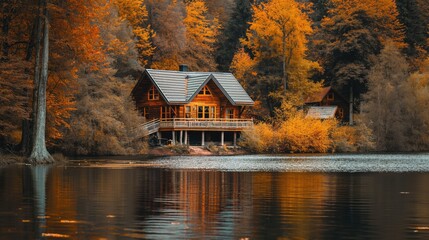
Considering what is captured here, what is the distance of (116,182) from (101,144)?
3193 centimetres

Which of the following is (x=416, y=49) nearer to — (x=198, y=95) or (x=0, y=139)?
(x=198, y=95)

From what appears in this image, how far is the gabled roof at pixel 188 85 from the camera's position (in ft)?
246

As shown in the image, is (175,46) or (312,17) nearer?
(175,46)

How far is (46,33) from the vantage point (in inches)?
1566

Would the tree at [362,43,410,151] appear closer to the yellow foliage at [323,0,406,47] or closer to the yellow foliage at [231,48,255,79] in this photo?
the yellow foliage at [323,0,406,47]

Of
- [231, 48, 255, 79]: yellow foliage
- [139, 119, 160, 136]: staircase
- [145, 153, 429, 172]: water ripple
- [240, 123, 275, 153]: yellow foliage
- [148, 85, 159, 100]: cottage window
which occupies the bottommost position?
[145, 153, 429, 172]: water ripple

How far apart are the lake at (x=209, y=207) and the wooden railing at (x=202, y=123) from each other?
1657 inches

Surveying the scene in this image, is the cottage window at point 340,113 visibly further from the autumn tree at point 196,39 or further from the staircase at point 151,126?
the staircase at point 151,126

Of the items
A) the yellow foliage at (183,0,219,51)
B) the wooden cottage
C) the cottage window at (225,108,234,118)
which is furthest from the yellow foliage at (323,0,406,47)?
the wooden cottage

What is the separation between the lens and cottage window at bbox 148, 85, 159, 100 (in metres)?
77.3

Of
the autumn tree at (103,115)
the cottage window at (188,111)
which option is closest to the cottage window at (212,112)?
the cottage window at (188,111)

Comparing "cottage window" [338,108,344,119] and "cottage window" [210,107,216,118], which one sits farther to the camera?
"cottage window" [338,108,344,119]

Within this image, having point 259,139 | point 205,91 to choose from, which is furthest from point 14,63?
point 205,91

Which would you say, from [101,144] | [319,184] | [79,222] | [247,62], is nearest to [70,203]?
[79,222]
